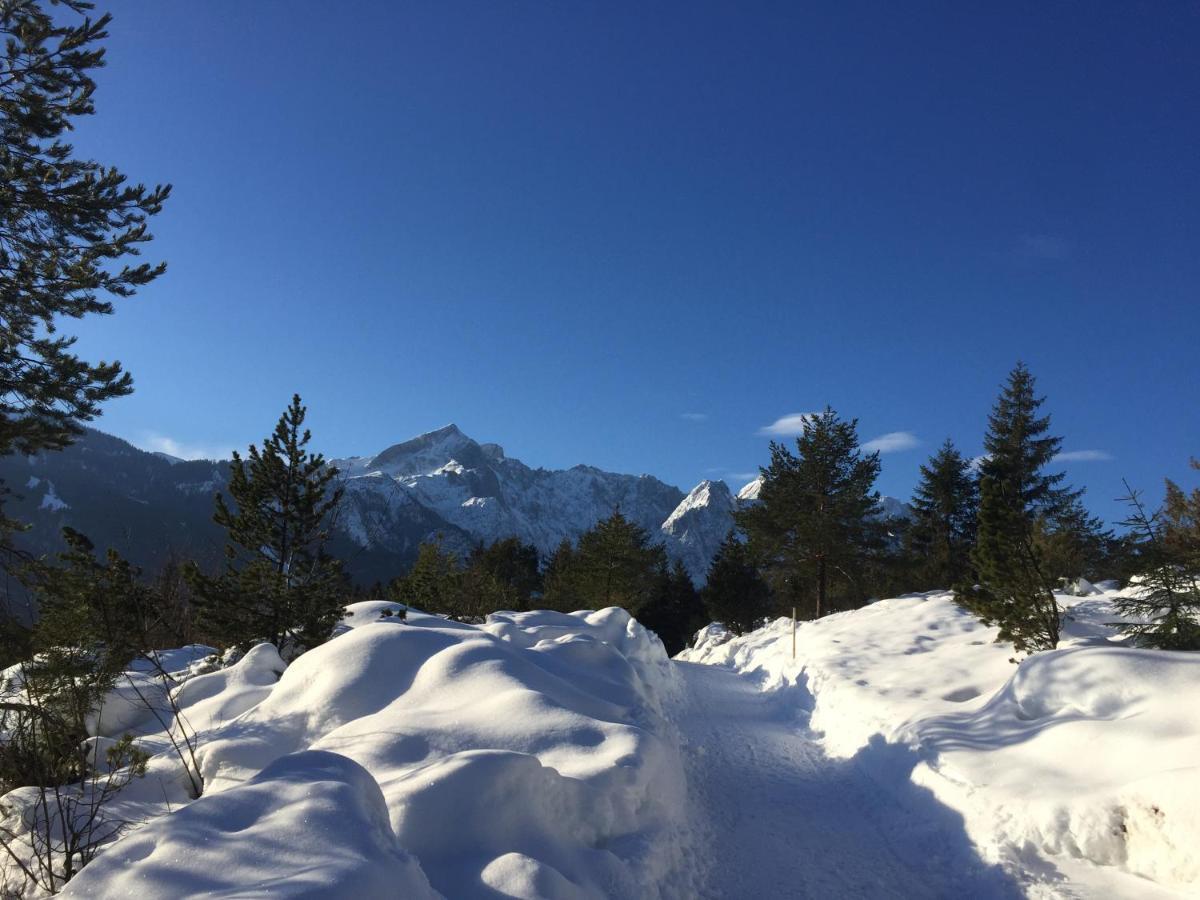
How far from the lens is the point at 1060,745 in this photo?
641cm

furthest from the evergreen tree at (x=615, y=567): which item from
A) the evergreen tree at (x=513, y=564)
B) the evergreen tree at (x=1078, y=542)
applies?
the evergreen tree at (x=1078, y=542)

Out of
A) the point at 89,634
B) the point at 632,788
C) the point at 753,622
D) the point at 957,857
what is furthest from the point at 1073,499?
the point at 89,634

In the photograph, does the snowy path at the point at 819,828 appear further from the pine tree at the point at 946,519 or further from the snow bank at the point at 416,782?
the pine tree at the point at 946,519

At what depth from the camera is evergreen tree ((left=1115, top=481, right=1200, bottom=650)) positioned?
9453 mm

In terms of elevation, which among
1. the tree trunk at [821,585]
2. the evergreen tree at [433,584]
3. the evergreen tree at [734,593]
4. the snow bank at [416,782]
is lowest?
the evergreen tree at [734,593]

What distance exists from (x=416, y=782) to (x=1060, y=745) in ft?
21.2

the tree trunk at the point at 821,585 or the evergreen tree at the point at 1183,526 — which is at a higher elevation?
the evergreen tree at the point at 1183,526

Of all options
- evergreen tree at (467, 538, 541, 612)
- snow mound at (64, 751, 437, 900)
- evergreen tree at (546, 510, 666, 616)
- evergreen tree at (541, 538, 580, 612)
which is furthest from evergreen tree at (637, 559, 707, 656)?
snow mound at (64, 751, 437, 900)

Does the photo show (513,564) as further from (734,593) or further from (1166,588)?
(1166,588)

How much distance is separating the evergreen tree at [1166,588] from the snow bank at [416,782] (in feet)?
27.0

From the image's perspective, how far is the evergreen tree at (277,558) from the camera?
43.9 feet

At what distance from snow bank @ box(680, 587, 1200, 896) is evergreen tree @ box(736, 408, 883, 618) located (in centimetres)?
1507

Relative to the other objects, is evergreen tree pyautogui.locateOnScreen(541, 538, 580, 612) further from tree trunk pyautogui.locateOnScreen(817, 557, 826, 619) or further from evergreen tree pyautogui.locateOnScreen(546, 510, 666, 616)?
tree trunk pyautogui.locateOnScreen(817, 557, 826, 619)

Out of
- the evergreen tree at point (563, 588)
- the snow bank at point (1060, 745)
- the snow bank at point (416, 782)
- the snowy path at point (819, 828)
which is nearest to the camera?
the snow bank at point (416, 782)
